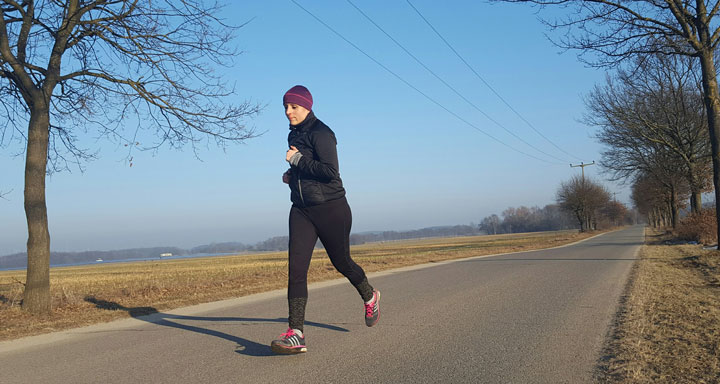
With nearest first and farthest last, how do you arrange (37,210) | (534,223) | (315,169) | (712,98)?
(315,169)
(37,210)
(712,98)
(534,223)

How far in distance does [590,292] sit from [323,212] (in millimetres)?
5524

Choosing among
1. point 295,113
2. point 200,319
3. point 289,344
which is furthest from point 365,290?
point 200,319

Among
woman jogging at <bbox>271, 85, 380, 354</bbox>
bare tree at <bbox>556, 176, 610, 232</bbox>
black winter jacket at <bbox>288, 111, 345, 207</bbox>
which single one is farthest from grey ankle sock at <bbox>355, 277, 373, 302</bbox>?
bare tree at <bbox>556, 176, 610, 232</bbox>

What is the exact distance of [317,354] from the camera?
4.20 meters

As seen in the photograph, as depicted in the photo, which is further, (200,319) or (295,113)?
(200,319)

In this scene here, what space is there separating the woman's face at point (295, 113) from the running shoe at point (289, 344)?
171cm

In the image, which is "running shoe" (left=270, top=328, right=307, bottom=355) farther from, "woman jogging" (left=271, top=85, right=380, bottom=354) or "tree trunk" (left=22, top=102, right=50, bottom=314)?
"tree trunk" (left=22, top=102, right=50, bottom=314)

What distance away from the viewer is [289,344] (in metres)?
4.02

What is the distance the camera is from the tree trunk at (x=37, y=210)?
788 cm

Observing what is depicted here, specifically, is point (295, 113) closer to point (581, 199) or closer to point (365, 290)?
point (365, 290)

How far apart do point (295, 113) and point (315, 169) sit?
1.89ft

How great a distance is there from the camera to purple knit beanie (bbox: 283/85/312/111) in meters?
4.26

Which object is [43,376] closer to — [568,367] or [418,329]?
[418,329]

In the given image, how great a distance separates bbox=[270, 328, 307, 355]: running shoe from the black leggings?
301 millimetres
